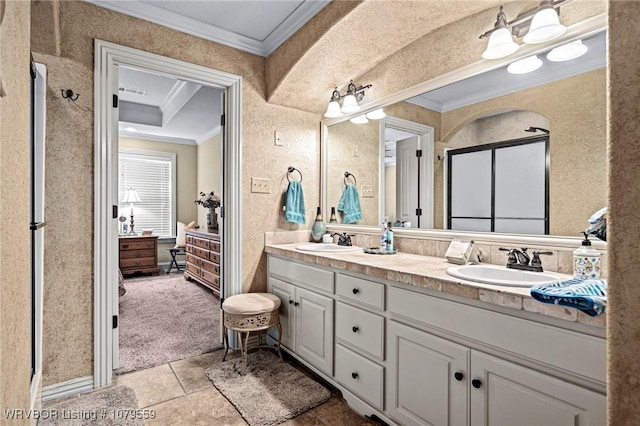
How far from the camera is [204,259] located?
14.8 ft

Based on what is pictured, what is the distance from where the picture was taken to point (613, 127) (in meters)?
0.51

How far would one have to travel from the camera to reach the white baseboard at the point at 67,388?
1955 mm

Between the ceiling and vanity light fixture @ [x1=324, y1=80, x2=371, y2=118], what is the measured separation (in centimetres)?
57

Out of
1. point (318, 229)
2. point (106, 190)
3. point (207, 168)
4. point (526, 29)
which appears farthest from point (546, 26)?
point (207, 168)

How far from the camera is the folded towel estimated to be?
0.94 meters

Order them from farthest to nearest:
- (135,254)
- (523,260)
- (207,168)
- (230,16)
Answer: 1. (207,168)
2. (135,254)
3. (230,16)
4. (523,260)

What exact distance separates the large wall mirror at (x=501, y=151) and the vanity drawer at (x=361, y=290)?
2.20 ft

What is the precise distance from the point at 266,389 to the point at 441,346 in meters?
1.18

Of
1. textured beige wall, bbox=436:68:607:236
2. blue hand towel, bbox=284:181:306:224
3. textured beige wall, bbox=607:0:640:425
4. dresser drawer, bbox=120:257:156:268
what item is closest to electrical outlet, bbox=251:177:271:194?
blue hand towel, bbox=284:181:306:224

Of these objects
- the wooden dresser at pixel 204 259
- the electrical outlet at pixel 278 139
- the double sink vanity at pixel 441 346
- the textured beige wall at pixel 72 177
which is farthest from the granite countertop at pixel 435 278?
the wooden dresser at pixel 204 259

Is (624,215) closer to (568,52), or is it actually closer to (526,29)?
(568,52)

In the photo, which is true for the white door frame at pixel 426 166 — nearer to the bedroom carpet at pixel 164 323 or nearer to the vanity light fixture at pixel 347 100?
the vanity light fixture at pixel 347 100

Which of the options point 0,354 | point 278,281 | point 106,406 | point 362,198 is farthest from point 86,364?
point 362,198

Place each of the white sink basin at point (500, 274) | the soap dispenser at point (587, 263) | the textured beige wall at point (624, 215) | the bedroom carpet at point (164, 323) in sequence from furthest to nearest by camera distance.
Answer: the bedroom carpet at point (164, 323) < the white sink basin at point (500, 274) < the soap dispenser at point (587, 263) < the textured beige wall at point (624, 215)
